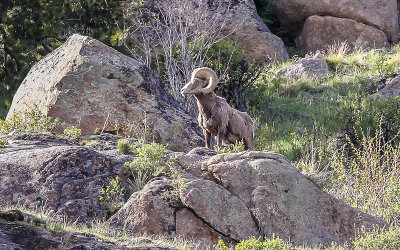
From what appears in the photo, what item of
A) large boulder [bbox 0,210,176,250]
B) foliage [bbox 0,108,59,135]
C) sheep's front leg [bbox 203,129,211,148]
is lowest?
sheep's front leg [bbox 203,129,211,148]

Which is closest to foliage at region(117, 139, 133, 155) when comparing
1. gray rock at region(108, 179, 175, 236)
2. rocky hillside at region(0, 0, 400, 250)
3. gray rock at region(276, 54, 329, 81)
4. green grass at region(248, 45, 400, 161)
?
rocky hillside at region(0, 0, 400, 250)

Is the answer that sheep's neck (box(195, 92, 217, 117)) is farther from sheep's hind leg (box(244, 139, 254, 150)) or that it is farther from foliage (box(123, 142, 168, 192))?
foliage (box(123, 142, 168, 192))

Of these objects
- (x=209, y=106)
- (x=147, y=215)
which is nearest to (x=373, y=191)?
(x=209, y=106)

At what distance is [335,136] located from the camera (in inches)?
691

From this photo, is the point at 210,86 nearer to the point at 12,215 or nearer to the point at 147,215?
the point at 147,215

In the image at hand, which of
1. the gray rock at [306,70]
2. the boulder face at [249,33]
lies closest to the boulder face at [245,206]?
the gray rock at [306,70]

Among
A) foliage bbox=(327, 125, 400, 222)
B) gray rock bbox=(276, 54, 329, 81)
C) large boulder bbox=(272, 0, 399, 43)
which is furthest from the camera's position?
large boulder bbox=(272, 0, 399, 43)

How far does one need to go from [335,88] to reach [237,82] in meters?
2.96

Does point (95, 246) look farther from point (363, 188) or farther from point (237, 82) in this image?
point (237, 82)

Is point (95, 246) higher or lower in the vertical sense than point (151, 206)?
higher

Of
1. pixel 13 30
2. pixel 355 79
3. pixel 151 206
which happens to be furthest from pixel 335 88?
pixel 151 206

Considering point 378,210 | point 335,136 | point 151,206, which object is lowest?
point 335,136

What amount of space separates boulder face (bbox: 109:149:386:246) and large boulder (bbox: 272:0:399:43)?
632 inches

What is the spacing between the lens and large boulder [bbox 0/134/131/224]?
341 inches
